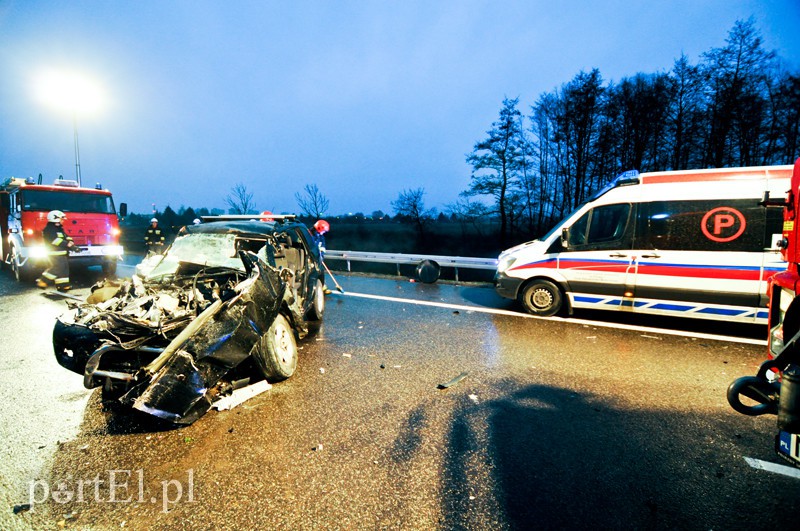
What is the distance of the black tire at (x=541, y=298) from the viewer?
6.33 metres

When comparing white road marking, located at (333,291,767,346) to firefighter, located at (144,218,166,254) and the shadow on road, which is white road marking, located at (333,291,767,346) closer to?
the shadow on road

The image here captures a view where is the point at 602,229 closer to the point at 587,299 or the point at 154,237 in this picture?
the point at 587,299

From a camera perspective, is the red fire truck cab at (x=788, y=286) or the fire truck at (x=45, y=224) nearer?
the red fire truck cab at (x=788, y=286)

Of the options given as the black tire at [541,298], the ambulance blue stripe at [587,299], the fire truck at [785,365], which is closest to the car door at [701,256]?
the ambulance blue stripe at [587,299]

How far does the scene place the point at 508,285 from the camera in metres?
6.73

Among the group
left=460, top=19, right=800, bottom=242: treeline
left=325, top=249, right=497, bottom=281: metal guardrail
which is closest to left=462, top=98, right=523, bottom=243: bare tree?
left=460, top=19, right=800, bottom=242: treeline

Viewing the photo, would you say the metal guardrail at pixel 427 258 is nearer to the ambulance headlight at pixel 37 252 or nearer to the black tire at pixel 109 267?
the black tire at pixel 109 267

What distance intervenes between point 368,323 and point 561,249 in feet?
12.1

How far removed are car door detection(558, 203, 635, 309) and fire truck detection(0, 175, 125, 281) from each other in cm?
1316

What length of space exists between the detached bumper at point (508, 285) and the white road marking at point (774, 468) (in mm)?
4192

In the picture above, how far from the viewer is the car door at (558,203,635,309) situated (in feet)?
18.9

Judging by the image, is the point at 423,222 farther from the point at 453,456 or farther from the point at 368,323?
the point at 453,456

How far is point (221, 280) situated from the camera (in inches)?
173

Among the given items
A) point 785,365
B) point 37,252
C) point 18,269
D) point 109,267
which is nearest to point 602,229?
point 785,365
